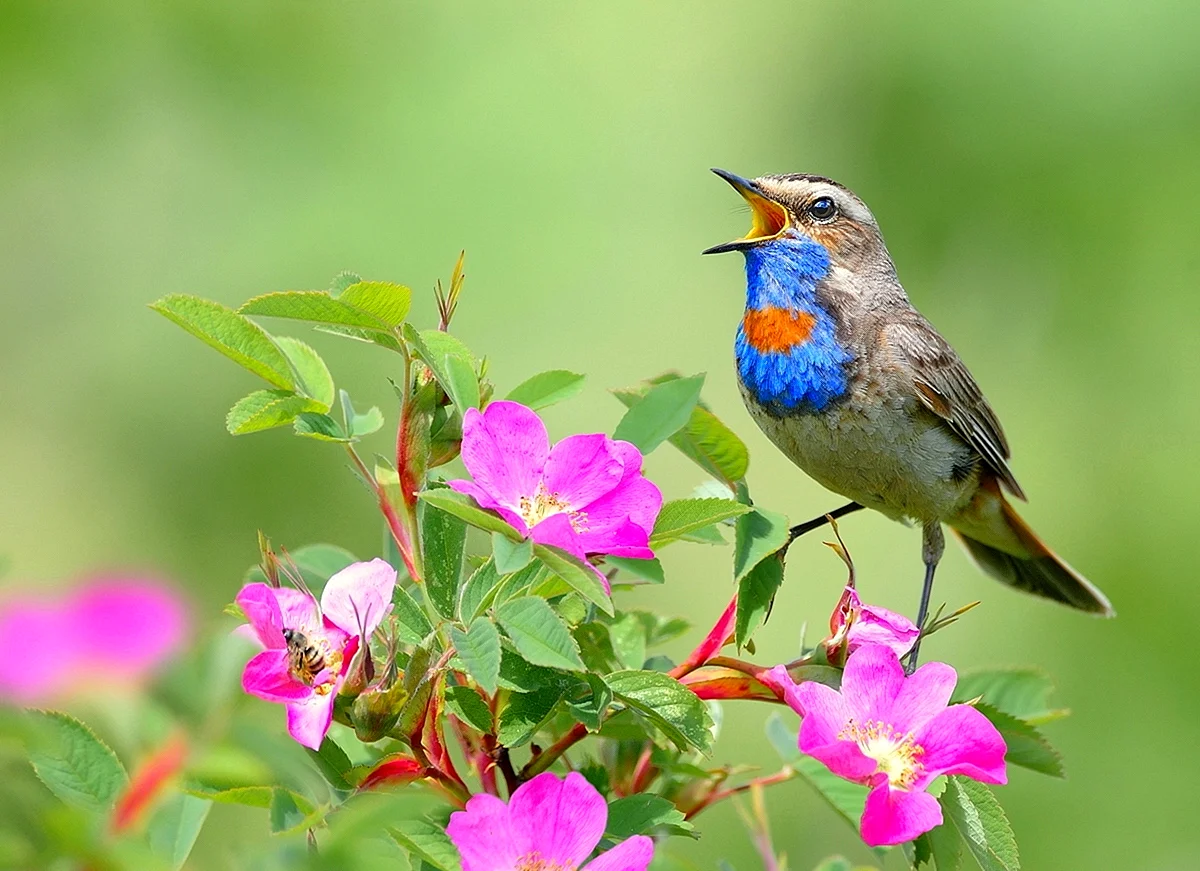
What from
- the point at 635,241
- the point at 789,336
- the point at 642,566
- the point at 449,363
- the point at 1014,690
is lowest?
the point at 635,241

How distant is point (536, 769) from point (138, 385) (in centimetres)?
406

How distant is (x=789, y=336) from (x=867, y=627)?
1.27 m

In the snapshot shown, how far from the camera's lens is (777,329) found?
2.60 m

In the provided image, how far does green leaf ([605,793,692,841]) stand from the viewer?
1188 mm

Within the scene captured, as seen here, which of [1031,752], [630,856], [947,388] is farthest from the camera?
[947,388]

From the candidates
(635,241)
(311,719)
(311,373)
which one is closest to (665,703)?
(311,719)

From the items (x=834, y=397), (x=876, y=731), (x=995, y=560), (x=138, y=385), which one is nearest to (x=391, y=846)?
(x=876, y=731)

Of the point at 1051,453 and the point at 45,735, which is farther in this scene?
the point at 1051,453

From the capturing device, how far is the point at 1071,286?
5625 millimetres

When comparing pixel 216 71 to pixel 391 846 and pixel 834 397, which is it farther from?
pixel 391 846

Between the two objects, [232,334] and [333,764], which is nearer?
[333,764]

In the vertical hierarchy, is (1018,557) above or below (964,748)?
below

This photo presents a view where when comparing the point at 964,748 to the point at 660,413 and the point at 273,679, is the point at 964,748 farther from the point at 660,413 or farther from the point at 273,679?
the point at 273,679

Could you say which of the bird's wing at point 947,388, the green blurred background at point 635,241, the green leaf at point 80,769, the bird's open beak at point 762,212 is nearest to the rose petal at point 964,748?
the green leaf at point 80,769
